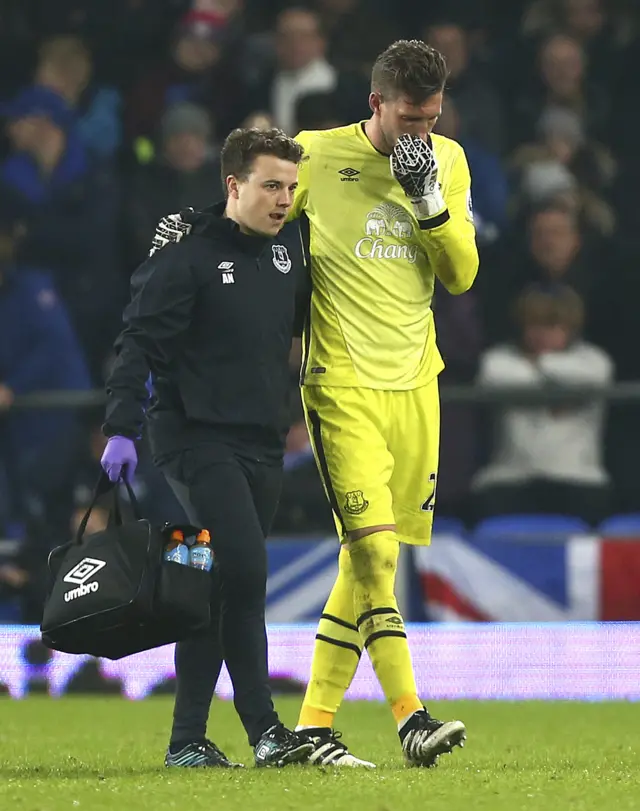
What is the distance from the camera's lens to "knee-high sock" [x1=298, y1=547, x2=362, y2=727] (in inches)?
234

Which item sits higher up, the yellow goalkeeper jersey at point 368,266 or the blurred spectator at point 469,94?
the blurred spectator at point 469,94

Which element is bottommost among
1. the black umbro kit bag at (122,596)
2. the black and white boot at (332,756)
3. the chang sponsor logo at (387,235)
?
the black and white boot at (332,756)

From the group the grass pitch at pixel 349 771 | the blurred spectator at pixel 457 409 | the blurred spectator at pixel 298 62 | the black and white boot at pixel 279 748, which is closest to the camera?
the grass pitch at pixel 349 771

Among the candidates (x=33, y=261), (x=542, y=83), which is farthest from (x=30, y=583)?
(x=542, y=83)

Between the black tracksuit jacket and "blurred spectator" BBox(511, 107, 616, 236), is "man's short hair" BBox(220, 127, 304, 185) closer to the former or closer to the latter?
the black tracksuit jacket

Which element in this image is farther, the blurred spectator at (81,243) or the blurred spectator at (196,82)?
the blurred spectator at (196,82)

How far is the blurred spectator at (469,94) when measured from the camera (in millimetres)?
11672

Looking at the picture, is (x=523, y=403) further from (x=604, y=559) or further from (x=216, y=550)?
Result: (x=216, y=550)

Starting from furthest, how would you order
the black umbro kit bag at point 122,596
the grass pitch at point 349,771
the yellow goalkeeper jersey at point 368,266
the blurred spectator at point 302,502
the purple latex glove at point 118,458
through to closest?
1. the blurred spectator at point 302,502
2. the yellow goalkeeper jersey at point 368,266
3. the purple latex glove at point 118,458
4. the black umbro kit bag at point 122,596
5. the grass pitch at point 349,771

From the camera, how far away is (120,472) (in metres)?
5.39

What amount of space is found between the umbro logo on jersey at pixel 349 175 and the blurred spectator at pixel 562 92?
6314 mm

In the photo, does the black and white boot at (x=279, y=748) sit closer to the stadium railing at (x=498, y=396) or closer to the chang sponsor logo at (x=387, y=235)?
the chang sponsor logo at (x=387, y=235)

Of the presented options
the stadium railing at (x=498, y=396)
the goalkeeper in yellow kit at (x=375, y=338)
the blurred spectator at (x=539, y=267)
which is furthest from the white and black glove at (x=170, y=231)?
the blurred spectator at (x=539, y=267)

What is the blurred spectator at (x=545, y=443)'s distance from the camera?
1009cm
